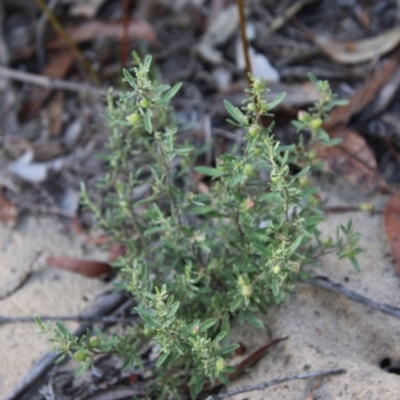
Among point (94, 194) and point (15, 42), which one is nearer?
point (94, 194)

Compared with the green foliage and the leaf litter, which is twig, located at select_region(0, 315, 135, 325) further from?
the leaf litter

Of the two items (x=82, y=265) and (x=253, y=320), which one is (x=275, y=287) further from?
(x=82, y=265)

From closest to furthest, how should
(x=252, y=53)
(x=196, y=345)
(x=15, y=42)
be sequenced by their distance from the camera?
(x=196, y=345)
(x=252, y=53)
(x=15, y=42)

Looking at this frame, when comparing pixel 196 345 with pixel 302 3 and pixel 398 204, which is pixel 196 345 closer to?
pixel 398 204

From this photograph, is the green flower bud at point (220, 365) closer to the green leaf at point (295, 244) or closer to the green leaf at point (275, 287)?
the green leaf at point (275, 287)

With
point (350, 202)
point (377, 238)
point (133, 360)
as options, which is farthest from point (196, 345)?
point (350, 202)

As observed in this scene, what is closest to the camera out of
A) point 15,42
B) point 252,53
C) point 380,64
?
point 380,64

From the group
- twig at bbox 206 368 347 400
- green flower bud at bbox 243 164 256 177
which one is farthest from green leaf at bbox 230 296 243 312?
green flower bud at bbox 243 164 256 177
